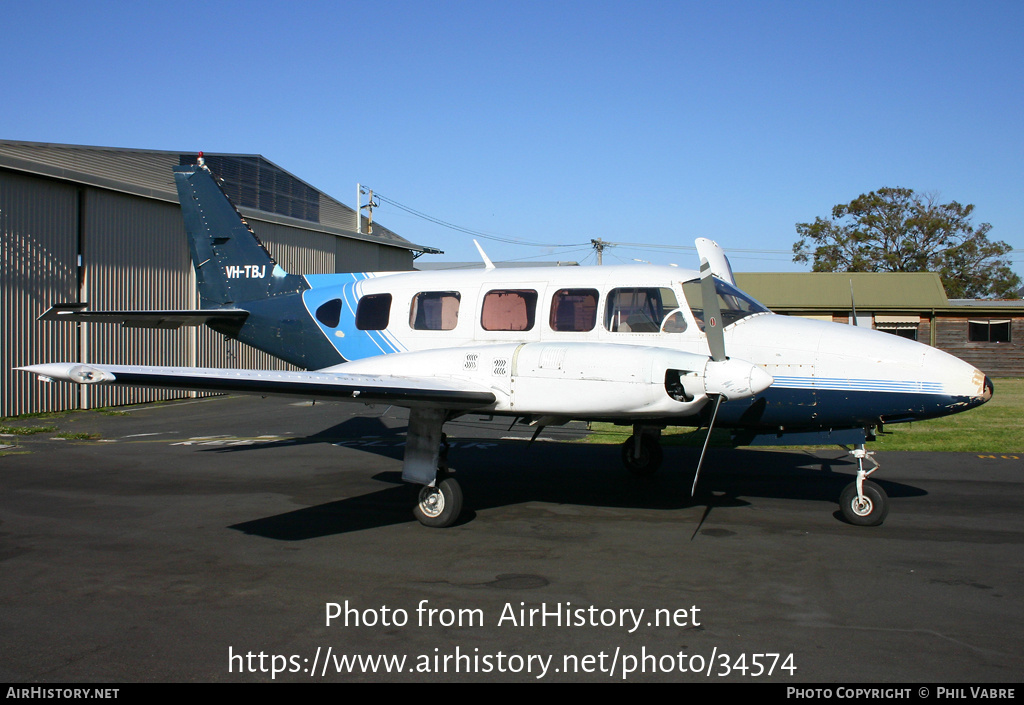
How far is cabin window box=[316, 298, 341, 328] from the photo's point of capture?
1061cm

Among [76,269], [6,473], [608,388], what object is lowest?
[6,473]

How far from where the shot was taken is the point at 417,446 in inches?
329

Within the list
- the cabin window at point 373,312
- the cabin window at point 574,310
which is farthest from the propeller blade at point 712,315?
the cabin window at point 373,312

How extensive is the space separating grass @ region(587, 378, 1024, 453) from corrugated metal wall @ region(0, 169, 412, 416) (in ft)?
44.7

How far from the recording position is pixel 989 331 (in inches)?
1404

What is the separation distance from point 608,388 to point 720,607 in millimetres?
2415

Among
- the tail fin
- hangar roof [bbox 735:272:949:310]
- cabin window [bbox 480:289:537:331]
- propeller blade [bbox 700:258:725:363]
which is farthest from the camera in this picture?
hangar roof [bbox 735:272:949:310]

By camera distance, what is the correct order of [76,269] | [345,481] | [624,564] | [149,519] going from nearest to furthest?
[624,564] → [149,519] → [345,481] → [76,269]

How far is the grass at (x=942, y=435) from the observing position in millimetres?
14107

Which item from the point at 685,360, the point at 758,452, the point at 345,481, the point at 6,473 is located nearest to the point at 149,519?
the point at 345,481

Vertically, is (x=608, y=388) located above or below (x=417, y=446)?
above

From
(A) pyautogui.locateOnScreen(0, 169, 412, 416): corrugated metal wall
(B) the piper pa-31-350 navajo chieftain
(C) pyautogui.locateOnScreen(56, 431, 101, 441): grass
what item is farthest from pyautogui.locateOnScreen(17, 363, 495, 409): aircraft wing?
(A) pyautogui.locateOnScreen(0, 169, 412, 416): corrugated metal wall

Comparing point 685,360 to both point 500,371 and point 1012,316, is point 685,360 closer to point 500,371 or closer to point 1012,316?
point 500,371

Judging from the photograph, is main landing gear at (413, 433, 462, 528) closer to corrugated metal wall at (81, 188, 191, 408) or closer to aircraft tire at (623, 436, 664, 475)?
aircraft tire at (623, 436, 664, 475)
